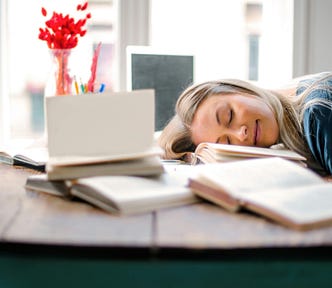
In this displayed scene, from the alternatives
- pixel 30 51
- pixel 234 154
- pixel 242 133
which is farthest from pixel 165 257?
pixel 30 51

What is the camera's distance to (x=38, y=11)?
7.59ft

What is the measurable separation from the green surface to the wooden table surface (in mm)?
24

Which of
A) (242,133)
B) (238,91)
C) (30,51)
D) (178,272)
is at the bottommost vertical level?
(178,272)

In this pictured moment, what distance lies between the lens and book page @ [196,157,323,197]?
0.95 m

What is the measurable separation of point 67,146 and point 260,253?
1.58ft

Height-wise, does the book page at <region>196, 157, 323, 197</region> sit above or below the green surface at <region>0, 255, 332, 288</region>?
above

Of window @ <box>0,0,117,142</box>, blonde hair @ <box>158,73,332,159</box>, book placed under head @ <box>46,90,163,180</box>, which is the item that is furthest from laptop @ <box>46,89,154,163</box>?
window @ <box>0,0,117,142</box>

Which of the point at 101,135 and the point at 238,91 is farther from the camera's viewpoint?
the point at 238,91

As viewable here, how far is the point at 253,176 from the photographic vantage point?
1.00 meters

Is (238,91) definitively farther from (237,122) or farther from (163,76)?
(163,76)

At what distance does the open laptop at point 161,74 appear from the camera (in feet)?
6.27

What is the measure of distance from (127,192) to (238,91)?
2.28 ft

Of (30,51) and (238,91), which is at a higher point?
(30,51)

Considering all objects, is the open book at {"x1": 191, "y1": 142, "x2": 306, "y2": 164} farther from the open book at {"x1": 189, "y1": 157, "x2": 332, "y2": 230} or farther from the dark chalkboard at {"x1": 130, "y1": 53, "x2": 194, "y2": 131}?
the dark chalkboard at {"x1": 130, "y1": 53, "x2": 194, "y2": 131}
